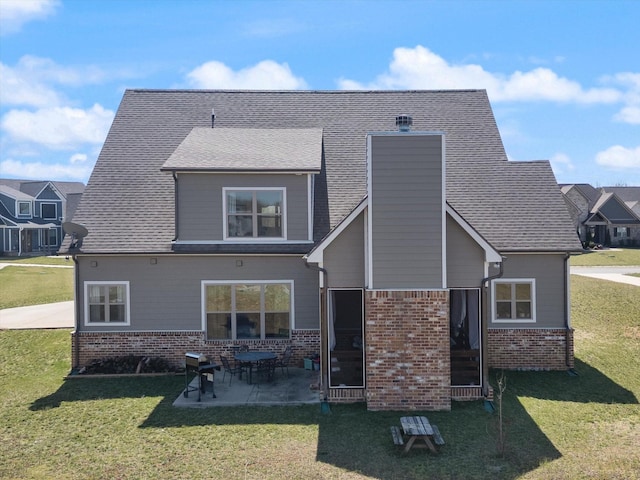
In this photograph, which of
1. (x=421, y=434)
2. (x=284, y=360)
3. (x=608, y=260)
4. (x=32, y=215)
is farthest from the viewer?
(x=32, y=215)

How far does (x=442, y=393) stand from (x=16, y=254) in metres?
52.3

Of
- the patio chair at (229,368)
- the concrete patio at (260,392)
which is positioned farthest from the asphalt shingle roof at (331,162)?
the concrete patio at (260,392)

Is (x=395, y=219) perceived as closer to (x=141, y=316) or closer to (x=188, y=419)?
(x=188, y=419)

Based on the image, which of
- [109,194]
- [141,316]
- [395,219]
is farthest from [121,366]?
[395,219]

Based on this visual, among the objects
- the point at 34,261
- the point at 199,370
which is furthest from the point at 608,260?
the point at 34,261

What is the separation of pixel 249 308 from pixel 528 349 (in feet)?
26.9

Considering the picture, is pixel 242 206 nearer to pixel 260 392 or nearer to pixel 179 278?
pixel 179 278

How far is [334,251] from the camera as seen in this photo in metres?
12.0

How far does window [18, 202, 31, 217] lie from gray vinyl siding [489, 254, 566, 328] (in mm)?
54033

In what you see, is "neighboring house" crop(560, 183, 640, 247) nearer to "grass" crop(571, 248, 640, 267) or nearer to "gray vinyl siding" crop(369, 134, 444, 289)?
"grass" crop(571, 248, 640, 267)

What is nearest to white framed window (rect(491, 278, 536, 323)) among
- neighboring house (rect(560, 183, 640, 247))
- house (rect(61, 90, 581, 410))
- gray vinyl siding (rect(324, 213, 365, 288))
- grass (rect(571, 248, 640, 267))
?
house (rect(61, 90, 581, 410))

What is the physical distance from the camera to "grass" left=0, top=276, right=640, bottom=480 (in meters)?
8.71

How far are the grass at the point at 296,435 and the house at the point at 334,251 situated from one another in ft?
3.60

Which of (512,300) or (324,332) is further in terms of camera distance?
(512,300)
